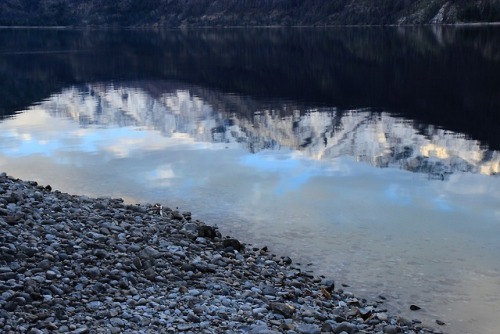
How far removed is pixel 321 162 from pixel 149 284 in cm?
1526

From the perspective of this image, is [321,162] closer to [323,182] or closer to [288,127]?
[323,182]

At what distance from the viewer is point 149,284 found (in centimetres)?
1219

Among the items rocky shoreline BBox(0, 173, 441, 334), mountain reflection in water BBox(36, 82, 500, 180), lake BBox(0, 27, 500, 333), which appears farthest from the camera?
mountain reflection in water BBox(36, 82, 500, 180)

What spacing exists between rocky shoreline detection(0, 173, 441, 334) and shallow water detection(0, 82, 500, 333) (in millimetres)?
1339

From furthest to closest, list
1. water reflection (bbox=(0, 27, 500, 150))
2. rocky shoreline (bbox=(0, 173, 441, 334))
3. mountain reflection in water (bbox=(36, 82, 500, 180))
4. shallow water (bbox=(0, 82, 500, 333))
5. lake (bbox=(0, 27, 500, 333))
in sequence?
water reflection (bbox=(0, 27, 500, 150)) < mountain reflection in water (bbox=(36, 82, 500, 180)) < lake (bbox=(0, 27, 500, 333)) < shallow water (bbox=(0, 82, 500, 333)) < rocky shoreline (bbox=(0, 173, 441, 334))

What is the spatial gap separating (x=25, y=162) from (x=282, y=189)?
12822mm

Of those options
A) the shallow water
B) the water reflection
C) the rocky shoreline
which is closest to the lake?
the shallow water

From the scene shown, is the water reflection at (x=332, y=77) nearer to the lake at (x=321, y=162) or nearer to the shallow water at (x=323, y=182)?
the lake at (x=321, y=162)

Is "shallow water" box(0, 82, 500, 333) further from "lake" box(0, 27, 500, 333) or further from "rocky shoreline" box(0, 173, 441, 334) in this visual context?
"rocky shoreline" box(0, 173, 441, 334)

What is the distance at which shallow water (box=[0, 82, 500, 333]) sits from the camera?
14633mm

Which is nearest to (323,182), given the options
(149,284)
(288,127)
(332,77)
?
(149,284)

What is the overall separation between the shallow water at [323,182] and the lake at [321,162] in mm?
65

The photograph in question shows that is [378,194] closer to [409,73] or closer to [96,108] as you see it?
[96,108]

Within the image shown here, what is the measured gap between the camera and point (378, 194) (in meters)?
21.4
